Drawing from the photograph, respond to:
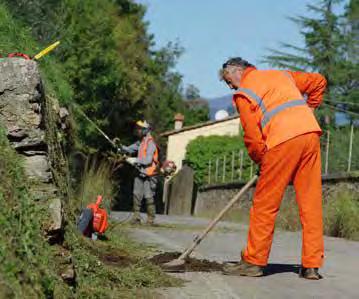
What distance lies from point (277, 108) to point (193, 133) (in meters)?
40.7

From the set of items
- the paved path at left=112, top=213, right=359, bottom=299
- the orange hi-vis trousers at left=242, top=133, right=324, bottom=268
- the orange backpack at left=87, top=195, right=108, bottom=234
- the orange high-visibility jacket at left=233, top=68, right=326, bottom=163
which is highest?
the orange high-visibility jacket at left=233, top=68, right=326, bottom=163

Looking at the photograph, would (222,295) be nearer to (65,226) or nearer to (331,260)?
(65,226)

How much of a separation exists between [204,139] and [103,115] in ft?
32.4

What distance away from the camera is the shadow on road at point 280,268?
6593 mm

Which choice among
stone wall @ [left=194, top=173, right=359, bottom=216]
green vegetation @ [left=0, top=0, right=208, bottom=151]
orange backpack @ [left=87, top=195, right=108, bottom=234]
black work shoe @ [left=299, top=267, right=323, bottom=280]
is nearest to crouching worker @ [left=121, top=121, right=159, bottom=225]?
green vegetation @ [left=0, top=0, right=208, bottom=151]

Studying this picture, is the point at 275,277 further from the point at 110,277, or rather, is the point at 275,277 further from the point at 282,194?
the point at 110,277

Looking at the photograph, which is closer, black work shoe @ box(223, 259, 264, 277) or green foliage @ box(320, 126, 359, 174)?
black work shoe @ box(223, 259, 264, 277)

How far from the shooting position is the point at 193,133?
154 feet

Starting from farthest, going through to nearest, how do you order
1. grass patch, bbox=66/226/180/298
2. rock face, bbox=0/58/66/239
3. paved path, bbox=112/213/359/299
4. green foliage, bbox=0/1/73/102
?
green foliage, bbox=0/1/73/102 < paved path, bbox=112/213/359/299 < rock face, bbox=0/58/66/239 < grass patch, bbox=66/226/180/298

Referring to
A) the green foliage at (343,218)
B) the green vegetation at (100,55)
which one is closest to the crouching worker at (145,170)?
the green vegetation at (100,55)

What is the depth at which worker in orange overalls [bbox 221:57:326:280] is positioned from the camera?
20.1ft

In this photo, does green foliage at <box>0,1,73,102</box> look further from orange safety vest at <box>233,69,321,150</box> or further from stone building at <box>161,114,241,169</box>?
stone building at <box>161,114,241,169</box>

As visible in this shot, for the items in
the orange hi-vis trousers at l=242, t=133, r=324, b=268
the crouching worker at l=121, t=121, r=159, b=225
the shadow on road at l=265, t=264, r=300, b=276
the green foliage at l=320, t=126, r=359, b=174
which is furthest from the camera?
the green foliage at l=320, t=126, r=359, b=174

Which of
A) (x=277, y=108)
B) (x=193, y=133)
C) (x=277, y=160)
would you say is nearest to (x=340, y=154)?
(x=277, y=108)
